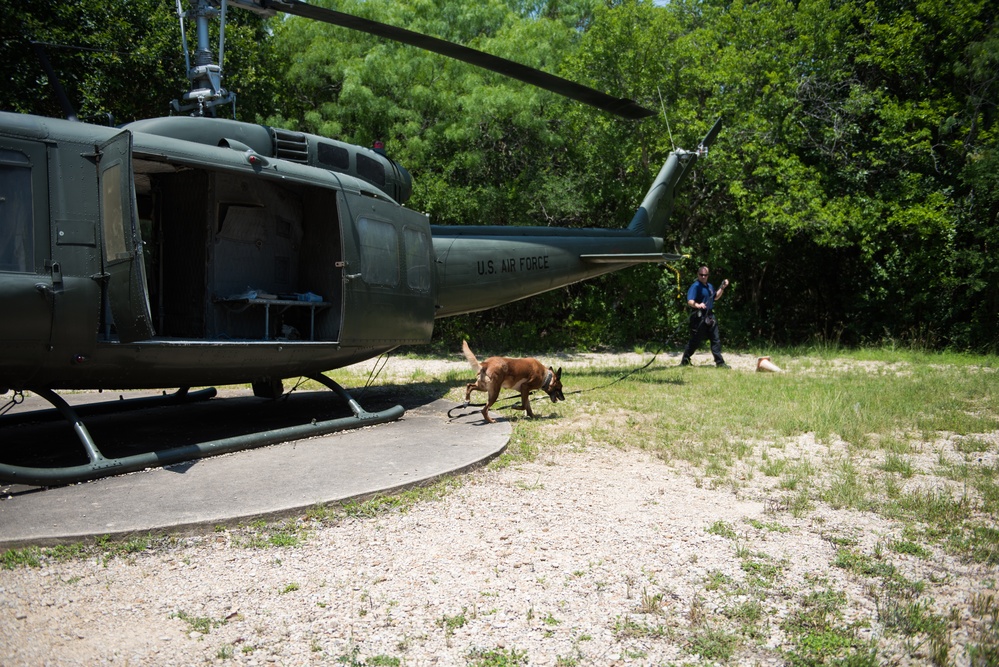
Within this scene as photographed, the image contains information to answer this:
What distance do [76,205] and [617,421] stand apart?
17.9 feet

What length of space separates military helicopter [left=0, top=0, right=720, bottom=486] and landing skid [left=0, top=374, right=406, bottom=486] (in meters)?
0.01

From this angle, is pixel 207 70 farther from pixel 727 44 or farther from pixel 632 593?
pixel 727 44

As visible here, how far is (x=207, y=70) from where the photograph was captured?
269 inches

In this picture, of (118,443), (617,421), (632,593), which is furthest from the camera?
(617,421)

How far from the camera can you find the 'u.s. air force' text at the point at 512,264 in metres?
9.69

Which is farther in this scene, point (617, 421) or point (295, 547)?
point (617, 421)

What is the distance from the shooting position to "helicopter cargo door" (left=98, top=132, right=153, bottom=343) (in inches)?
217

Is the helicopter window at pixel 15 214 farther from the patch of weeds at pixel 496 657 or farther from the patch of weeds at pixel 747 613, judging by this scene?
the patch of weeds at pixel 747 613

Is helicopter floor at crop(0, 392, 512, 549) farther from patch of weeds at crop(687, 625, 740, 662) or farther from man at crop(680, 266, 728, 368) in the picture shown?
man at crop(680, 266, 728, 368)

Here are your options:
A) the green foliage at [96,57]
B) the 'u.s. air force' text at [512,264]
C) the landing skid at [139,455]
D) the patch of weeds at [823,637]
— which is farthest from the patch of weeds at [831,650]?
the green foliage at [96,57]

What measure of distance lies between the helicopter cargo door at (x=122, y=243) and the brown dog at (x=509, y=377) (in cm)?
310

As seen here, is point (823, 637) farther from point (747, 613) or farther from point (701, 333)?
point (701, 333)

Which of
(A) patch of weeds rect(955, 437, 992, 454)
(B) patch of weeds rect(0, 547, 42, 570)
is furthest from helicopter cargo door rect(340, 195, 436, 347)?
(A) patch of weeds rect(955, 437, 992, 454)

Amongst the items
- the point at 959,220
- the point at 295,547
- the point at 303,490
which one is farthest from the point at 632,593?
the point at 959,220
